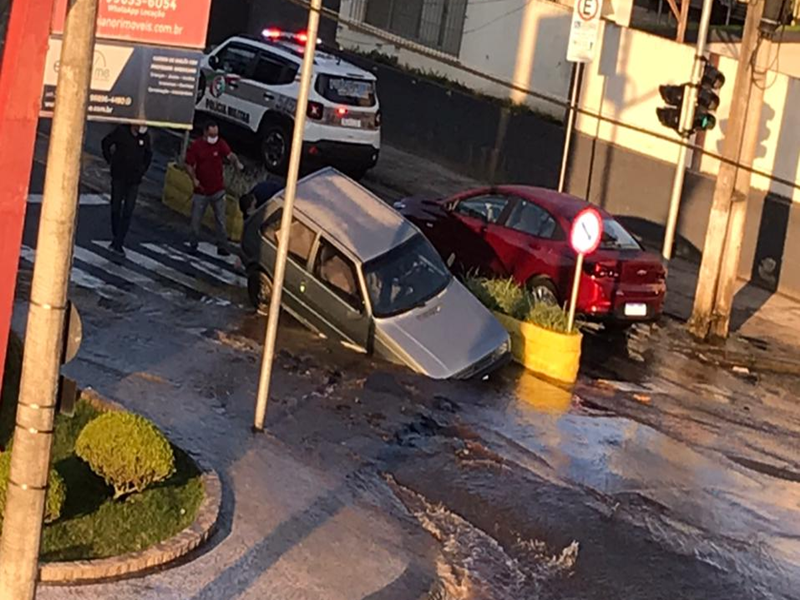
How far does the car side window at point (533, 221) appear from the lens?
19141 mm

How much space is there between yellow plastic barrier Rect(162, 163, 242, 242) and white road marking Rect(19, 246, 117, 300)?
10.7 feet

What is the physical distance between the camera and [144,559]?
9.88 metres

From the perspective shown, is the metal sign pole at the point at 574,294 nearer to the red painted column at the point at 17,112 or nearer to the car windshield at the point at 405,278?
the car windshield at the point at 405,278

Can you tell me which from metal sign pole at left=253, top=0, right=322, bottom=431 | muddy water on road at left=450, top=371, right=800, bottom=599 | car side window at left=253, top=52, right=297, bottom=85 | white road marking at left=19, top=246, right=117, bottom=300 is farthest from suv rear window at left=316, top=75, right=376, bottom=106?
metal sign pole at left=253, top=0, right=322, bottom=431

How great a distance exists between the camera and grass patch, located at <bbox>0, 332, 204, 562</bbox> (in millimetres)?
10000

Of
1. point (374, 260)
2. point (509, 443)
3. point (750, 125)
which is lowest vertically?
point (509, 443)

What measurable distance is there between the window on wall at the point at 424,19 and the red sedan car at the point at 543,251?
11.3 meters

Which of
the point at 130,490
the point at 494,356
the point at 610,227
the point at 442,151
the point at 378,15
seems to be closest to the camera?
the point at 130,490

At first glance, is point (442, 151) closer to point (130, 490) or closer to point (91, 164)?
point (91, 164)

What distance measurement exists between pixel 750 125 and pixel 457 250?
428 centimetres

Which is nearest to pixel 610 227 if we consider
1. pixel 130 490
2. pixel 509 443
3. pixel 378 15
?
pixel 509 443

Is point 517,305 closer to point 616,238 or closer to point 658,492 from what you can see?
point 616,238

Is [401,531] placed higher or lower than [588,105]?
lower

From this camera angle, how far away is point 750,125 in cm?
2002
